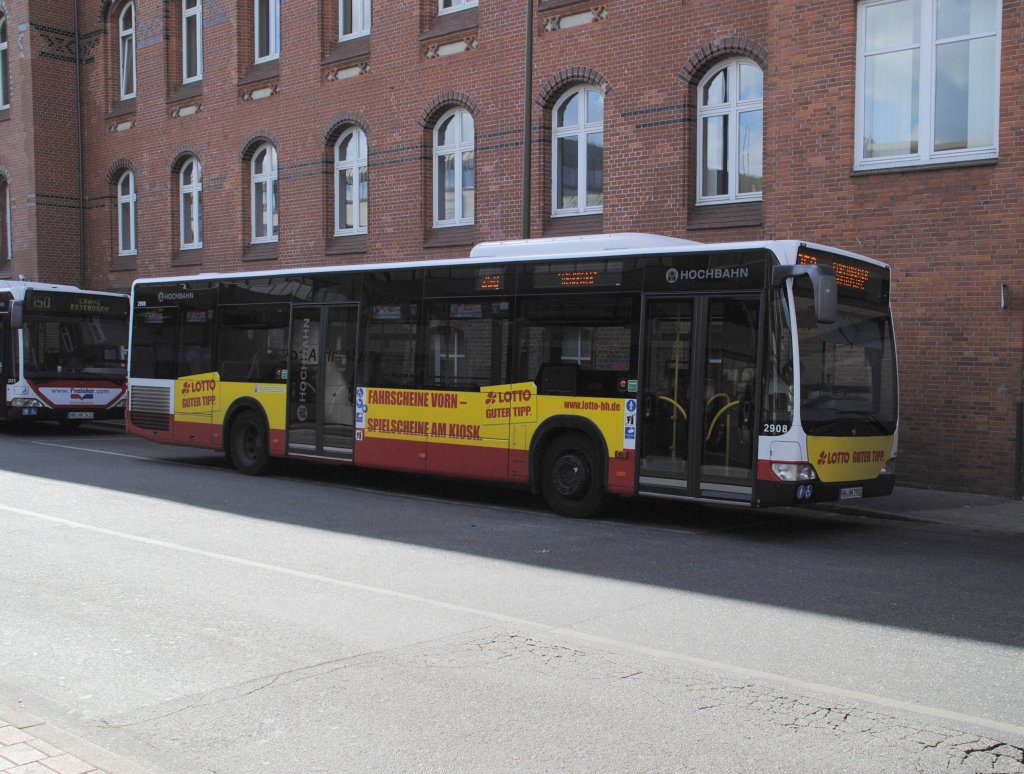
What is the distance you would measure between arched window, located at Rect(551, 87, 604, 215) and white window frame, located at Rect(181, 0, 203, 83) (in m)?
11.7

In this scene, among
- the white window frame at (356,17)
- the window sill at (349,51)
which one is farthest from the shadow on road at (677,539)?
the white window frame at (356,17)

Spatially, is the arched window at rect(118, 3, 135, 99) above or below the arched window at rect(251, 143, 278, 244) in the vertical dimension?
above

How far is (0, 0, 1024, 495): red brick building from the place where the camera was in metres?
13.4

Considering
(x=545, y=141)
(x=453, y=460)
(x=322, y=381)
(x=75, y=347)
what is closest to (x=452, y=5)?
(x=545, y=141)

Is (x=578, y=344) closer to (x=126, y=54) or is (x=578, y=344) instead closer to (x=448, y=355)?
(x=448, y=355)

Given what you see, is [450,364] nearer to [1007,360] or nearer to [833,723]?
[1007,360]

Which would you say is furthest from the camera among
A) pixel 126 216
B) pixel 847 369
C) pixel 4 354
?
pixel 126 216

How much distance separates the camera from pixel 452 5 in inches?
802

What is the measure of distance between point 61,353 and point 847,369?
52.4 ft

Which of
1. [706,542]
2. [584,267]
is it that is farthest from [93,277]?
[706,542]

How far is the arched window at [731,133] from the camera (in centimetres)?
1605

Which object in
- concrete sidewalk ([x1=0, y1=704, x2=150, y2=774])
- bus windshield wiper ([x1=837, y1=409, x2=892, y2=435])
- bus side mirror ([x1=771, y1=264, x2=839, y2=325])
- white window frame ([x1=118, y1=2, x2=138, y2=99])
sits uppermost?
white window frame ([x1=118, y1=2, x2=138, y2=99])

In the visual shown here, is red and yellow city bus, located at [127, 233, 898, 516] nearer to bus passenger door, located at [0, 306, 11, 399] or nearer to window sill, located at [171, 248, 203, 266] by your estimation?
bus passenger door, located at [0, 306, 11, 399]

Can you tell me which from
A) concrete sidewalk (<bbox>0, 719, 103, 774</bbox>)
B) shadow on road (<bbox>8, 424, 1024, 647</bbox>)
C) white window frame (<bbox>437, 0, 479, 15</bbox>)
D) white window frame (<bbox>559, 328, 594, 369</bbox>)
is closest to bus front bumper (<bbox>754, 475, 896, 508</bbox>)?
shadow on road (<bbox>8, 424, 1024, 647</bbox>)
